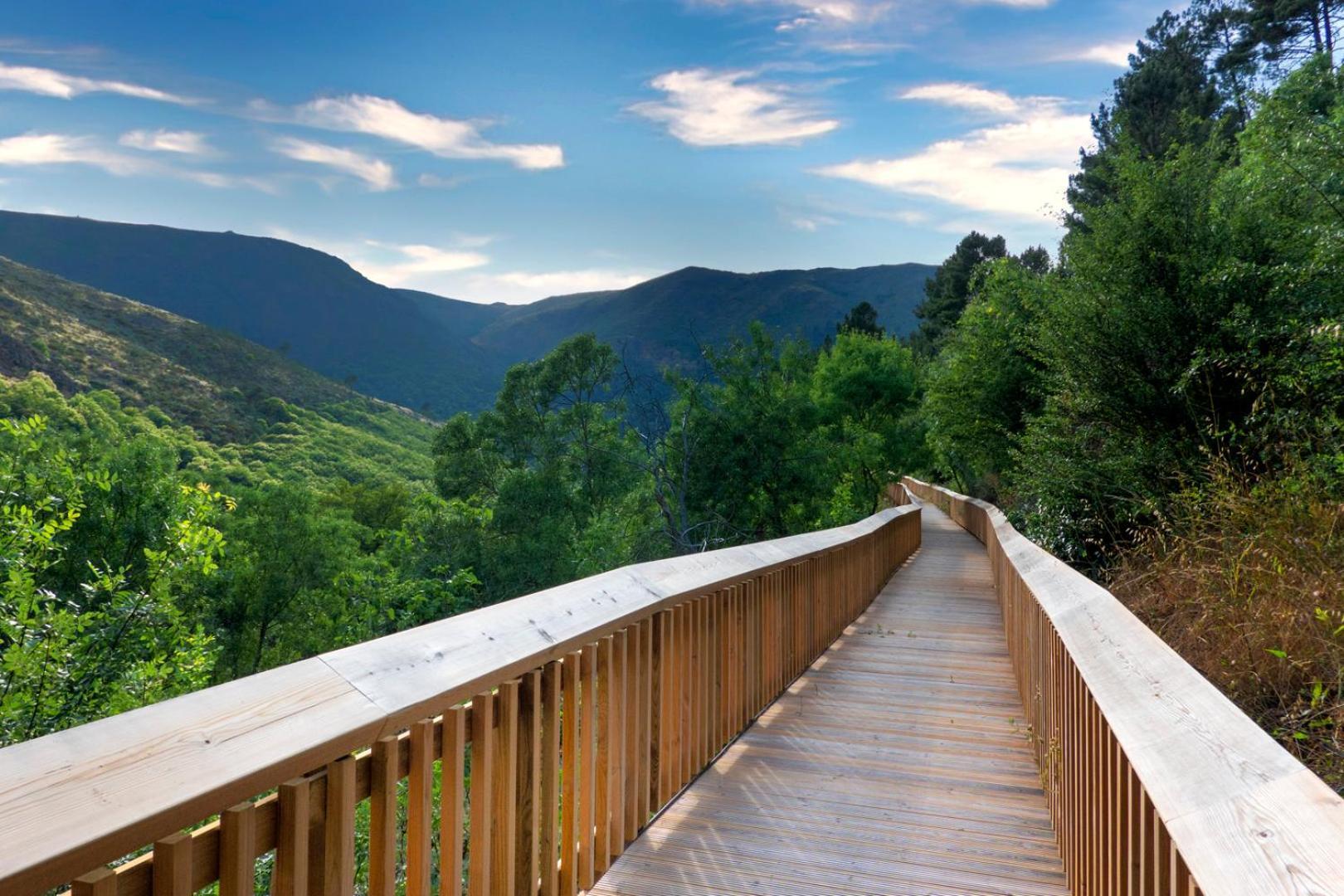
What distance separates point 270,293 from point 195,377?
87283 mm

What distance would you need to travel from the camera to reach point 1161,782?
159 centimetres

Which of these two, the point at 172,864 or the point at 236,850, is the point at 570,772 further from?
the point at 172,864

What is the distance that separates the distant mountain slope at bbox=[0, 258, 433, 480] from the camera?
56406 mm

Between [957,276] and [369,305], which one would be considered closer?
[957,276]

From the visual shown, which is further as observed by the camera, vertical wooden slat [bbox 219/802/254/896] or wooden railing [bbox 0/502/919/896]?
vertical wooden slat [bbox 219/802/254/896]

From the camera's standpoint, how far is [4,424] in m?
13.5

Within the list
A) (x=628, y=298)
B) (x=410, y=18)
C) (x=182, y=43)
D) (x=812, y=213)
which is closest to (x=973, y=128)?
(x=410, y=18)

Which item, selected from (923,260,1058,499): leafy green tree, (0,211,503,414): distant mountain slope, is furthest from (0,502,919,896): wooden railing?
(0,211,503,414): distant mountain slope

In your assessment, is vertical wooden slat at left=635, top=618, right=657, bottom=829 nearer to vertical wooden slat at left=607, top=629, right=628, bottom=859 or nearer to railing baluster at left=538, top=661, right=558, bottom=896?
vertical wooden slat at left=607, top=629, right=628, bottom=859

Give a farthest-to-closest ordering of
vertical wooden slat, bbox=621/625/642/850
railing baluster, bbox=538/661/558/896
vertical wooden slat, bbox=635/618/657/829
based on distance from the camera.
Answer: vertical wooden slat, bbox=635/618/657/829 < vertical wooden slat, bbox=621/625/642/850 < railing baluster, bbox=538/661/558/896

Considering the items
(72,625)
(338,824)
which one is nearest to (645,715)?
(338,824)

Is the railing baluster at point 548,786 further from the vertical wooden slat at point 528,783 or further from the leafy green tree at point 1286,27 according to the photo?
the leafy green tree at point 1286,27

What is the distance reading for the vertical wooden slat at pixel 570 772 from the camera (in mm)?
2906

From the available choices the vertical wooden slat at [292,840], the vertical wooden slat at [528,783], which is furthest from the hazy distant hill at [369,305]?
the vertical wooden slat at [292,840]
